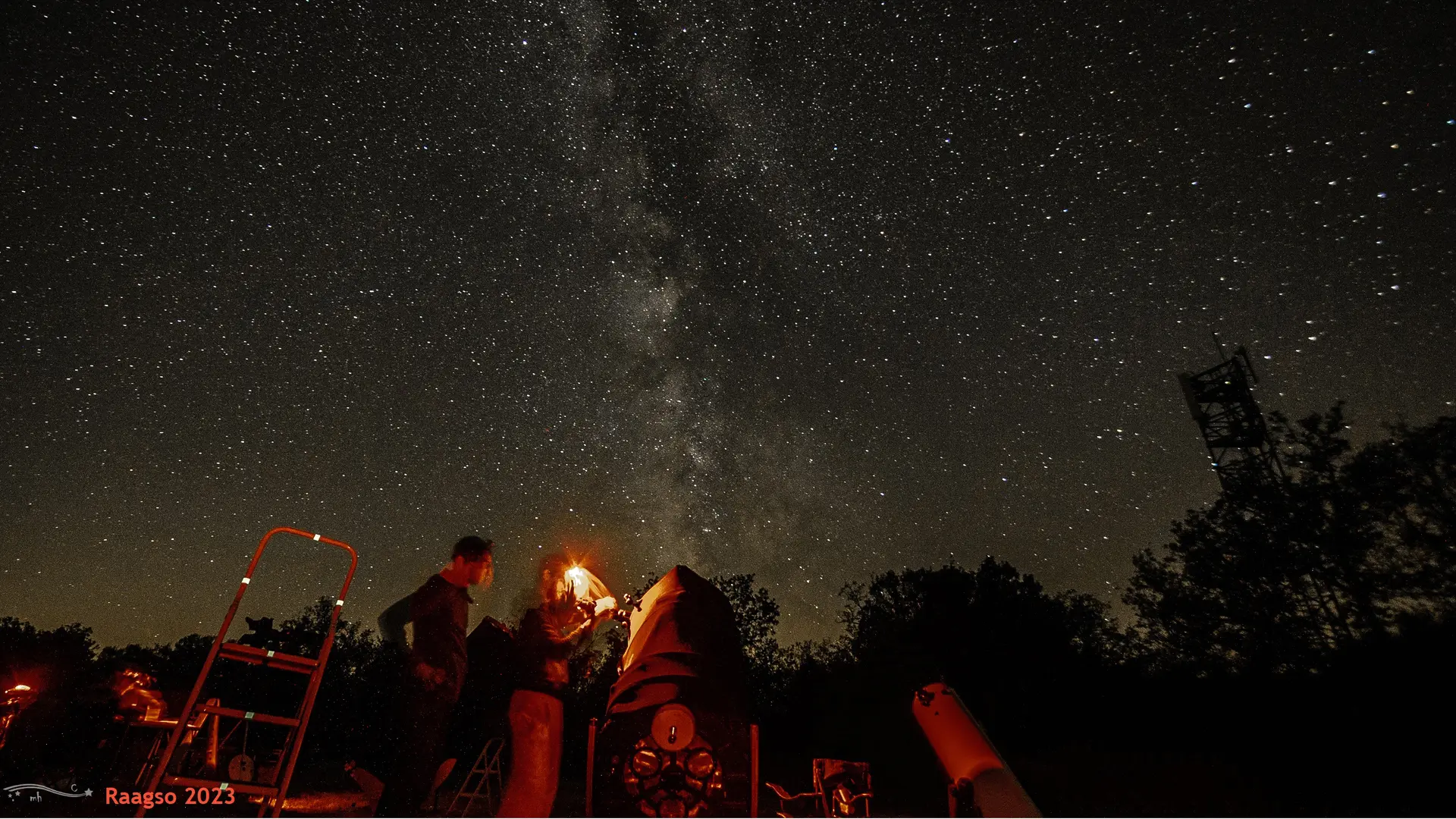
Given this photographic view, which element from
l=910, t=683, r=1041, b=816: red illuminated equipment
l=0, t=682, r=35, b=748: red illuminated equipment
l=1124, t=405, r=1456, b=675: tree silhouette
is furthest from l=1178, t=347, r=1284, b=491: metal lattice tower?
l=0, t=682, r=35, b=748: red illuminated equipment

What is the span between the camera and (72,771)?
31.3ft

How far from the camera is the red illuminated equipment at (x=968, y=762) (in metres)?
7.11

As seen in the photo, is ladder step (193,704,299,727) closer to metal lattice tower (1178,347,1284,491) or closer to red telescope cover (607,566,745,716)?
red telescope cover (607,566,745,716)

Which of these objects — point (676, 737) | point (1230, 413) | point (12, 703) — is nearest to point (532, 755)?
point (676, 737)

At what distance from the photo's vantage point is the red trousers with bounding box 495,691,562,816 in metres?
5.27

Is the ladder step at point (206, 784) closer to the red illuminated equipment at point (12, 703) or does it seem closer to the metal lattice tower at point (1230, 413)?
the red illuminated equipment at point (12, 703)

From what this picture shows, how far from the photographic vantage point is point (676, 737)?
4930 millimetres

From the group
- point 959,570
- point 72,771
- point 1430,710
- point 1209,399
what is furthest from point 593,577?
point 959,570

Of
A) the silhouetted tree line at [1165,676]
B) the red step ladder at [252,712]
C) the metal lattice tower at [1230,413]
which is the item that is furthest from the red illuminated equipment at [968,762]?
the metal lattice tower at [1230,413]

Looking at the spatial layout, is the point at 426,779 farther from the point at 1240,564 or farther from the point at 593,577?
the point at 1240,564

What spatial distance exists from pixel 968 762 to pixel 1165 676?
26.3m

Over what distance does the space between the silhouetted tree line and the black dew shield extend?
76.1 inches

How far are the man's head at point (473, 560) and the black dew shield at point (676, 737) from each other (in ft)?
5.95

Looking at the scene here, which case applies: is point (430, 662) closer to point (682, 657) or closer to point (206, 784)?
point (206, 784)
